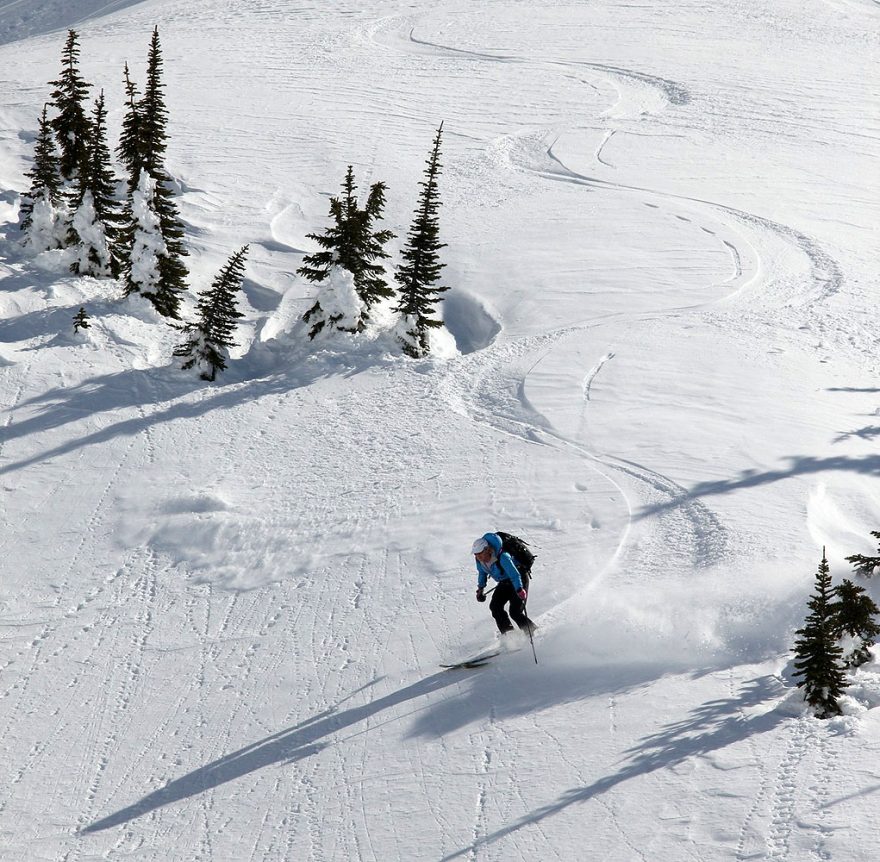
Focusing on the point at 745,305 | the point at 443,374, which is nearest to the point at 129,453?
the point at 443,374

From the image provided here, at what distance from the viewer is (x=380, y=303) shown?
816 inches

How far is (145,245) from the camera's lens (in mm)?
20359

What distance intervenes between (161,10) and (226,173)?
3354cm

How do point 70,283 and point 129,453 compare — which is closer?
point 129,453

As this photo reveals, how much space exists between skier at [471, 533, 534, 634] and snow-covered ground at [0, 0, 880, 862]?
0.48 meters

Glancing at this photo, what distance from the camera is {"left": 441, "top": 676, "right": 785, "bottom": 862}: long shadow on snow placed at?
759 cm

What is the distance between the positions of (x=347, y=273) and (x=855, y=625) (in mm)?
13258

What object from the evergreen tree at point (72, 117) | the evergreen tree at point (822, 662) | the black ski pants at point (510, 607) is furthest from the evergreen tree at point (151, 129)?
the evergreen tree at point (822, 662)

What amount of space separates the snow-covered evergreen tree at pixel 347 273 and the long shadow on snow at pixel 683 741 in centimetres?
1303

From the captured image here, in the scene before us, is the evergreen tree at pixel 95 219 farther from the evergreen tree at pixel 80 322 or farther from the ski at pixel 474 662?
the ski at pixel 474 662

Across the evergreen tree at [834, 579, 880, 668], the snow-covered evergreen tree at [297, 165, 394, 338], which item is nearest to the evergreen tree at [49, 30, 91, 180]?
the snow-covered evergreen tree at [297, 165, 394, 338]

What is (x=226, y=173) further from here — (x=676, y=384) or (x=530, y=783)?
(x=530, y=783)

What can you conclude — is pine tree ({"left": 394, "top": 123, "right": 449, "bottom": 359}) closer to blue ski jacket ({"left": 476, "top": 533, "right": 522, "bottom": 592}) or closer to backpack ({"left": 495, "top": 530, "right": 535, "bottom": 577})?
backpack ({"left": 495, "top": 530, "right": 535, "bottom": 577})

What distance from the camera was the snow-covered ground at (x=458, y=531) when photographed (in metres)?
7.90
